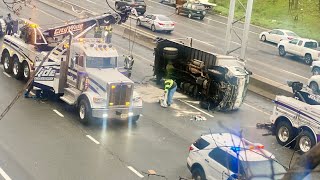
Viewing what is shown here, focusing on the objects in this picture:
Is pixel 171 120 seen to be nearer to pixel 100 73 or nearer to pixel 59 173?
pixel 100 73

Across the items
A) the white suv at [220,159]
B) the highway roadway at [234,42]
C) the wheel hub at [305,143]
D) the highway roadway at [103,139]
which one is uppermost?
the white suv at [220,159]

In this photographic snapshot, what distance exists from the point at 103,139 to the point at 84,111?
1.72 m

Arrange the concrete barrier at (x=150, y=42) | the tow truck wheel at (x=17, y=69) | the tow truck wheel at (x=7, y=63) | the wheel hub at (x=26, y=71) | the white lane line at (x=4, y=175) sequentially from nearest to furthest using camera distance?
the white lane line at (x=4, y=175) < the wheel hub at (x=26, y=71) < the tow truck wheel at (x=17, y=69) < the tow truck wheel at (x=7, y=63) < the concrete barrier at (x=150, y=42)

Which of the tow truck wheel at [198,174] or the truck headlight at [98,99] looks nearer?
the tow truck wheel at [198,174]

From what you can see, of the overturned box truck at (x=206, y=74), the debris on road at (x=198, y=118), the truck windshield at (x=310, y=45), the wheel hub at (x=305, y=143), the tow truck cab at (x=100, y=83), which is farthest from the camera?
the truck windshield at (x=310, y=45)

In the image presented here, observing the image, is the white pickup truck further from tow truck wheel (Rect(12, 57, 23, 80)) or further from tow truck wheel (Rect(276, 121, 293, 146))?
tow truck wheel (Rect(12, 57, 23, 80))

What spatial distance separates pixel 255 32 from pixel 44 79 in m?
30.7

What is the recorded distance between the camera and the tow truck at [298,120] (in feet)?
56.5

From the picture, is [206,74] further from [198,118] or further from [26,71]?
[26,71]

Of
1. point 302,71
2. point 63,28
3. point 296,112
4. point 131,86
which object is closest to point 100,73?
point 131,86

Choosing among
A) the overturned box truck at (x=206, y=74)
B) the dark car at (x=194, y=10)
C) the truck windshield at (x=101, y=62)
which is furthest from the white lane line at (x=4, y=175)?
the dark car at (x=194, y=10)

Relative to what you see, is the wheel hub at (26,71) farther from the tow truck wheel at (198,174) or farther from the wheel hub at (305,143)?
the wheel hub at (305,143)

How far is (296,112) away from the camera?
705 inches

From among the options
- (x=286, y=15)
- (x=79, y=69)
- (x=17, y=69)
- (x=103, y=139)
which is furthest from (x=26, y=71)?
(x=286, y=15)
